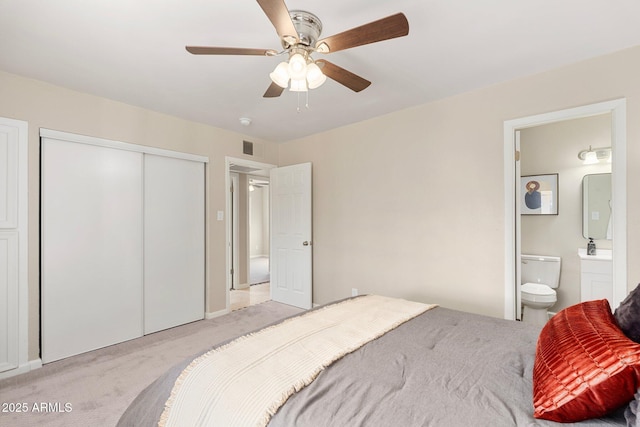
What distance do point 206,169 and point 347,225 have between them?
6.25ft

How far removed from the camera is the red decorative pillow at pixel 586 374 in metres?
0.79

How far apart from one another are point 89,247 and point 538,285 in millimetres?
4742

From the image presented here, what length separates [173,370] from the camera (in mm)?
1258

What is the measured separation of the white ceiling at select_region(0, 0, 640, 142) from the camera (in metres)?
1.66

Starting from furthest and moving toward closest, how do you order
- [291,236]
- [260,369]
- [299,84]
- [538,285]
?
[291,236] < [538,285] < [299,84] < [260,369]

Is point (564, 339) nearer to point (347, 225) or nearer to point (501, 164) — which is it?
point (501, 164)

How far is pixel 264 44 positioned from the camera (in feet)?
6.59

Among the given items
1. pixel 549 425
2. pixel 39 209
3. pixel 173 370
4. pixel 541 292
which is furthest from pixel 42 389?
pixel 541 292

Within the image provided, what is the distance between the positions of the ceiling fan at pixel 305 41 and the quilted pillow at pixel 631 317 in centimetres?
139

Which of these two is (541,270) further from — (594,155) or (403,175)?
(403,175)

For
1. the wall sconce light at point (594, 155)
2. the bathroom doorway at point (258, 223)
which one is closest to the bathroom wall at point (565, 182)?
the wall sconce light at point (594, 155)

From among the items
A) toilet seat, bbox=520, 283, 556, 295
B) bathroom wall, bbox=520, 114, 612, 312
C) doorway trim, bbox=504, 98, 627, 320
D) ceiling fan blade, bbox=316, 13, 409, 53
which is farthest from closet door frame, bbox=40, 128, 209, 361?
bathroom wall, bbox=520, 114, 612, 312

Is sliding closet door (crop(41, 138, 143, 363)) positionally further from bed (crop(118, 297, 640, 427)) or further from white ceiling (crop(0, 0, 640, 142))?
bed (crop(118, 297, 640, 427))

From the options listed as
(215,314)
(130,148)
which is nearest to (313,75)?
(130,148)
